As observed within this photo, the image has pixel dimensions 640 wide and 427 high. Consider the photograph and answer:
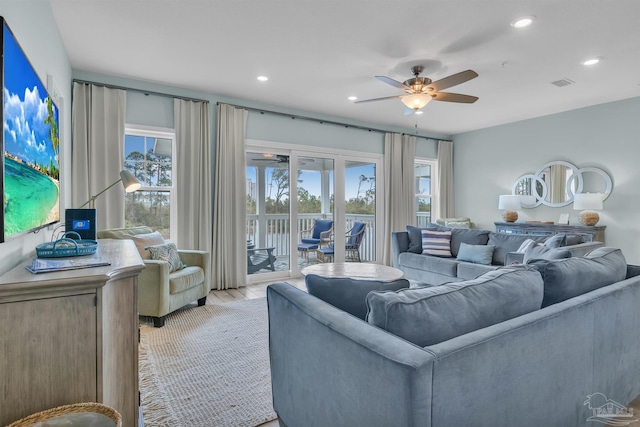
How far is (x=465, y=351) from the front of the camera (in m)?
1.03

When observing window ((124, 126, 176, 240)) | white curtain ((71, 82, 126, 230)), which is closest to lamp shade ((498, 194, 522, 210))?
window ((124, 126, 176, 240))

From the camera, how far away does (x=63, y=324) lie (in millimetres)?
1172

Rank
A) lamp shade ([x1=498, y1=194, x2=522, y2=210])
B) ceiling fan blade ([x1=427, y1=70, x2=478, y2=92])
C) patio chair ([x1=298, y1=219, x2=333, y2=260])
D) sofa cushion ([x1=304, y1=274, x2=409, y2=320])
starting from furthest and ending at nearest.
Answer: lamp shade ([x1=498, y1=194, x2=522, y2=210]) < patio chair ([x1=298, y1=219, x2=333, y2=260]) < ceiling fan blade ([x1=427, y1=70, x2=478, y2=92]) < sofa cushion ([x1=304, y1=274, x2=409, y2=320])

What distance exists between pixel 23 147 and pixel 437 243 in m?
4.33

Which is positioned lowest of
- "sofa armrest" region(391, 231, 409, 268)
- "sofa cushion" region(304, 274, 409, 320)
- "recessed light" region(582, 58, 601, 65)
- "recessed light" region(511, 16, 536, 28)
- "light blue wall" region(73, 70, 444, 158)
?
"sofa armrest" region(391, 231, 409, 268)

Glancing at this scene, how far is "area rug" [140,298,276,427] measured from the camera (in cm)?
189

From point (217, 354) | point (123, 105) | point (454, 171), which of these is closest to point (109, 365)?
point (217, 354)

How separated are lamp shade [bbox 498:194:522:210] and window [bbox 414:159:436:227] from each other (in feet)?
4.71

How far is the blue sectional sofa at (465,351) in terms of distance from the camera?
993 millimetres

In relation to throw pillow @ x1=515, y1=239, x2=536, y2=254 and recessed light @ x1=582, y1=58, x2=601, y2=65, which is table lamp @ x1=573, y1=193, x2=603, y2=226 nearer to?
throw pillow @ x1=515, y1=239, x2=536, y2=254

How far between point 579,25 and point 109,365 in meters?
3.83

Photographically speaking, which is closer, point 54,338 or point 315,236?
point 54,338

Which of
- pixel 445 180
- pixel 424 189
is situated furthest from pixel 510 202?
pixel 424 189

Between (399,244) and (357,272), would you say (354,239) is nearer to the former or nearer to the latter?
(399,244)
